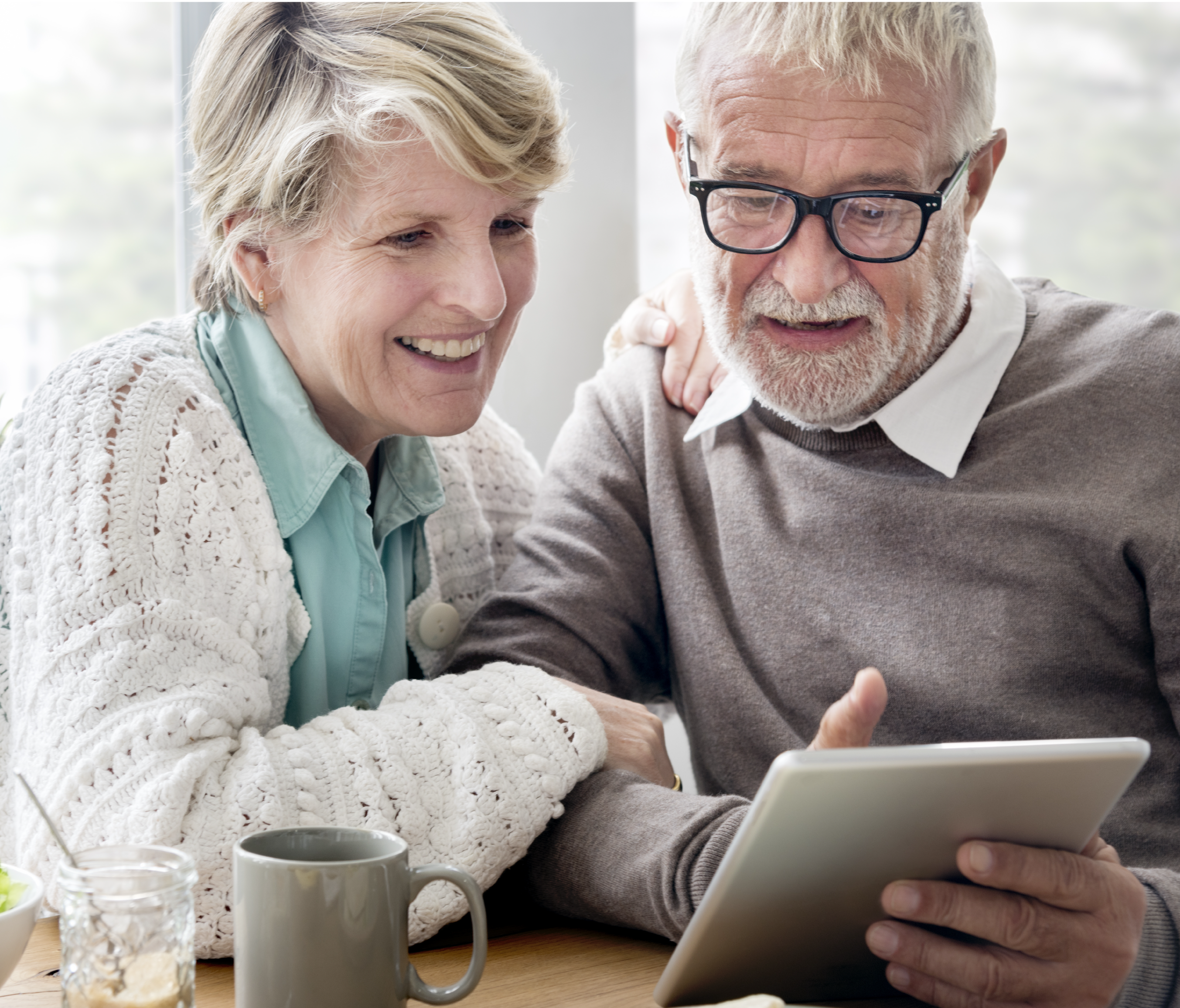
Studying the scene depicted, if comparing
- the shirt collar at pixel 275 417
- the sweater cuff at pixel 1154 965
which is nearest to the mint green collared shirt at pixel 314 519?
the shirt collar at pixel 275 417

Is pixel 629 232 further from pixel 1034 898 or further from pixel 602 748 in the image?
pixel 1034 898

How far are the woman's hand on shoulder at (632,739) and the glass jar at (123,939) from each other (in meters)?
0.47

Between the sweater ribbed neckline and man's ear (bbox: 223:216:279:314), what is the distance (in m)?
0.60

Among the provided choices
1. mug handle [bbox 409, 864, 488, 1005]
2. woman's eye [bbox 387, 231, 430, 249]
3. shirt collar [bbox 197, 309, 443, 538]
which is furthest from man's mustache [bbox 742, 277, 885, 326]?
mug handle [bbox 409, 864, 488, 1005]

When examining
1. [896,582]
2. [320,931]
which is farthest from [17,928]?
[896,582]

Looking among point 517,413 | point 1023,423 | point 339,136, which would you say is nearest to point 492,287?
point 339,136

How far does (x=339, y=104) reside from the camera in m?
1.12

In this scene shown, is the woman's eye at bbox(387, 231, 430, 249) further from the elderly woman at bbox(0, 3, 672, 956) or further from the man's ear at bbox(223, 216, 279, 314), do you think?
the man's ear at bbox(223, 216, 279, 314)

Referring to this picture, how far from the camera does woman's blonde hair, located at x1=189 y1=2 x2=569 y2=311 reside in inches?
43.8

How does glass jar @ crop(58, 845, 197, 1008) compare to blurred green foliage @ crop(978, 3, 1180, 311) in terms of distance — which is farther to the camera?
blurred green foliage @ crop(978, 3, 1180, 311)

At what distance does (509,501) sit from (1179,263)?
1.44 meters

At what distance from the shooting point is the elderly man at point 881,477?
1196 millimetres

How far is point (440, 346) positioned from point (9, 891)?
0.65 meters

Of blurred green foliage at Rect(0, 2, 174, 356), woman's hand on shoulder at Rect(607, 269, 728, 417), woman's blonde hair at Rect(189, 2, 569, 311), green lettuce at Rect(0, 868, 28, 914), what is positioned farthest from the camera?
blurred green foliage at Rect(0, 2, 174, 356)
